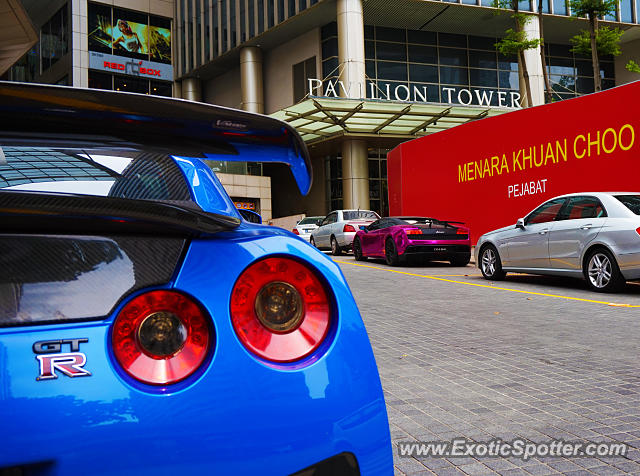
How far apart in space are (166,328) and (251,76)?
136 feet

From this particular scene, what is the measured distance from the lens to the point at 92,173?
2238 mm

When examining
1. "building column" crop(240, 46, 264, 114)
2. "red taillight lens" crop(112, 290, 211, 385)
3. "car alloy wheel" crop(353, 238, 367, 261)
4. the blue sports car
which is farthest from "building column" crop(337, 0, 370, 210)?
"red taillight lens" crop(112, 290, 211, 385)

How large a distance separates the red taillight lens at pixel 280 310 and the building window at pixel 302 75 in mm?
36855

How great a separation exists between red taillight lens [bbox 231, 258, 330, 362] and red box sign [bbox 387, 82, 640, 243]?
46.9 ft

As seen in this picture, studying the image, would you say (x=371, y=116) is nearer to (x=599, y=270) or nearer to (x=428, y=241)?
(x=428, y=241)

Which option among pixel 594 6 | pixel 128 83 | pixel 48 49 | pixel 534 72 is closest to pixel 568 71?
pixel 534 72

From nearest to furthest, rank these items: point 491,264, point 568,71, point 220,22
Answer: point 491,264
point 568,71
point 220,22

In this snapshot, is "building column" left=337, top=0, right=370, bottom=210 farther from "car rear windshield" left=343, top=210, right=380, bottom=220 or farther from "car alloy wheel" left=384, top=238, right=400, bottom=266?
"car alloy wheel" left=384, top=238, right=400, bottom=266

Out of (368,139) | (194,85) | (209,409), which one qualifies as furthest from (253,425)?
(194,85)

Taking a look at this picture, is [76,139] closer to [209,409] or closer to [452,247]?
[209,409]

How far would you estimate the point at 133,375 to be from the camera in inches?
56.5

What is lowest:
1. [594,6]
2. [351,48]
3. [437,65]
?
[594,6]

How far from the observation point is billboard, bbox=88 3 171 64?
156 ft

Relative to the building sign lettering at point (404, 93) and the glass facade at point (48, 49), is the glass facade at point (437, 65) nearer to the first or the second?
the building sign lettering at point (404, 93)
